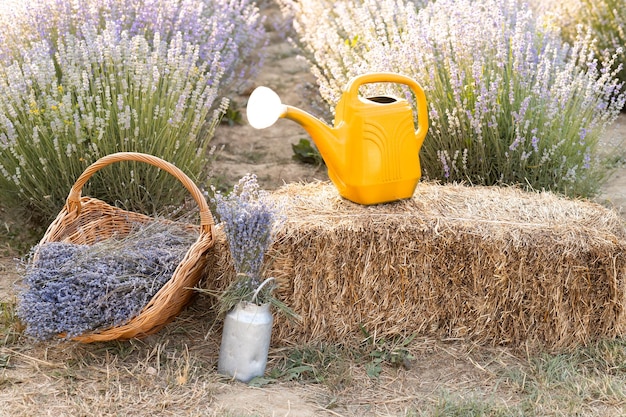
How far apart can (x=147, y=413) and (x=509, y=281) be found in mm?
1250

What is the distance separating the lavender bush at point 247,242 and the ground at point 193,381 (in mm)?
256

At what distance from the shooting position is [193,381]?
248 cm

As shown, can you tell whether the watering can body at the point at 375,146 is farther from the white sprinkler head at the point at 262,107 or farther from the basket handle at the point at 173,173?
the basket handle at the point at 173,173

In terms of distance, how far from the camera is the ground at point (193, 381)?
236 cm

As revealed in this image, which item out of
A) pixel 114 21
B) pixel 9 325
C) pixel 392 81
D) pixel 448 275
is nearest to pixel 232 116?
pixel 114 21

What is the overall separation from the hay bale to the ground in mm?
107

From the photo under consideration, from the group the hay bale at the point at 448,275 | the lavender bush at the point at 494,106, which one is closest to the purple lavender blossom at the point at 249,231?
the hay bale at the point at 448,275

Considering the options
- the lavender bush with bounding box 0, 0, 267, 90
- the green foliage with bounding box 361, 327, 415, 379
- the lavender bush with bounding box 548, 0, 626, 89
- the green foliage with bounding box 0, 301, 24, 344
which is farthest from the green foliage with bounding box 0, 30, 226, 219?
the lavender bush with bounding box 548, 0, 626, 89

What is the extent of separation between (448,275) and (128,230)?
3.96ft

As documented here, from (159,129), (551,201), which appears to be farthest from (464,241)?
(159,129)

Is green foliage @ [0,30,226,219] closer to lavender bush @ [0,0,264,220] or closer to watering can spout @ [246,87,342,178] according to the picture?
lavender bush @ [0,0,264,220]

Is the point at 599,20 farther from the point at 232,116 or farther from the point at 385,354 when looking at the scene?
the point at 385,354

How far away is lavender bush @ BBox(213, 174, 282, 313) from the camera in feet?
8.05

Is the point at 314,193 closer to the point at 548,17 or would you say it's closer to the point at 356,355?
the point at 356,355
